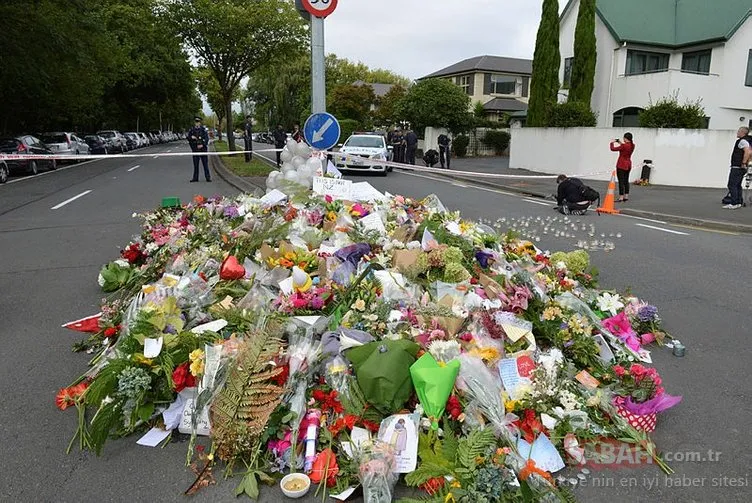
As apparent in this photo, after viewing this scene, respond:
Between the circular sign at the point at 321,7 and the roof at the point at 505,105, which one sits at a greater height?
the roof at the point at 505,105

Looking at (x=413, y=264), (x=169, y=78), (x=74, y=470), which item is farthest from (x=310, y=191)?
(x=169, y=78)

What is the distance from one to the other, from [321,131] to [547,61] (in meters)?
21.8

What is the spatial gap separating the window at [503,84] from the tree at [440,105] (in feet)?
79.7

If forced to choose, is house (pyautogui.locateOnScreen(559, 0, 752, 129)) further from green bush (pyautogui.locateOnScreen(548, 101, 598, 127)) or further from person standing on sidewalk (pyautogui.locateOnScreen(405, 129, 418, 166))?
person standing on sidewalk (pyautogui.locateOnScreen(405, 129, 418, 166))

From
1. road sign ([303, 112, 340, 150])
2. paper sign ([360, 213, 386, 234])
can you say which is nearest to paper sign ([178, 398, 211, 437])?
paper sign ([360, 213, 386, 234])

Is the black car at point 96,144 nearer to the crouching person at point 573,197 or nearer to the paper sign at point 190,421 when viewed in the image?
the crouching person at point 573,197

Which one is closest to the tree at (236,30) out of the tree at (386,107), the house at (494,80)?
the tree at (386,107)

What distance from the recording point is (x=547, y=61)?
27.0m

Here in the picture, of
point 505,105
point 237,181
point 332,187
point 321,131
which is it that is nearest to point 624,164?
point 321,131

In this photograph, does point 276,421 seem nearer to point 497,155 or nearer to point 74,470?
point 74,470

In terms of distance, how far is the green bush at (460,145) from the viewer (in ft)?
115

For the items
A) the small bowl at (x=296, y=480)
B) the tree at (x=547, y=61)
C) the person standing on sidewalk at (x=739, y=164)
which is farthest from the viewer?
the tree at (x=547, y=61)

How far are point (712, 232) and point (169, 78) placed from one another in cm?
4464

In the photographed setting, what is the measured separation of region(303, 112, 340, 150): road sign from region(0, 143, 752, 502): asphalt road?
3361mm
